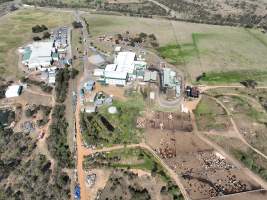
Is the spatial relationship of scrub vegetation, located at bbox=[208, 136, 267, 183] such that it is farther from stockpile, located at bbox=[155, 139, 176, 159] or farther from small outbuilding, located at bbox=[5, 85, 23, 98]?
small outbuilding, located at bbox=[5, 85, 23, 98]

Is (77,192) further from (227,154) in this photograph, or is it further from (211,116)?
(211,116)

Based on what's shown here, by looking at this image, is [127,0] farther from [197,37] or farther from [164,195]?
[164,195]

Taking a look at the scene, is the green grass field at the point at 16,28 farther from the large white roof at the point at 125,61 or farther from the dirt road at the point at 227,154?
the dirt road at the point at 227,154

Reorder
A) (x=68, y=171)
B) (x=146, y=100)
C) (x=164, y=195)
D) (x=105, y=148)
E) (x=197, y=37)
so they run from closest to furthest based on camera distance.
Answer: (x=164, y=195), (x=68, y=171), (x=105, y=148), (x=146, y=100), (x=197, y=37)

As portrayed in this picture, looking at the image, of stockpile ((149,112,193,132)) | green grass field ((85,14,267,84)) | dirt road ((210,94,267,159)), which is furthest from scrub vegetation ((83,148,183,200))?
green grass field ((85,14,267,84))

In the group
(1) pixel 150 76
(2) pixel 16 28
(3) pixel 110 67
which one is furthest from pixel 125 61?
(2) pixel 16 28

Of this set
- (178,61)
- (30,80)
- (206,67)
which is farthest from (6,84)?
(206,67)
